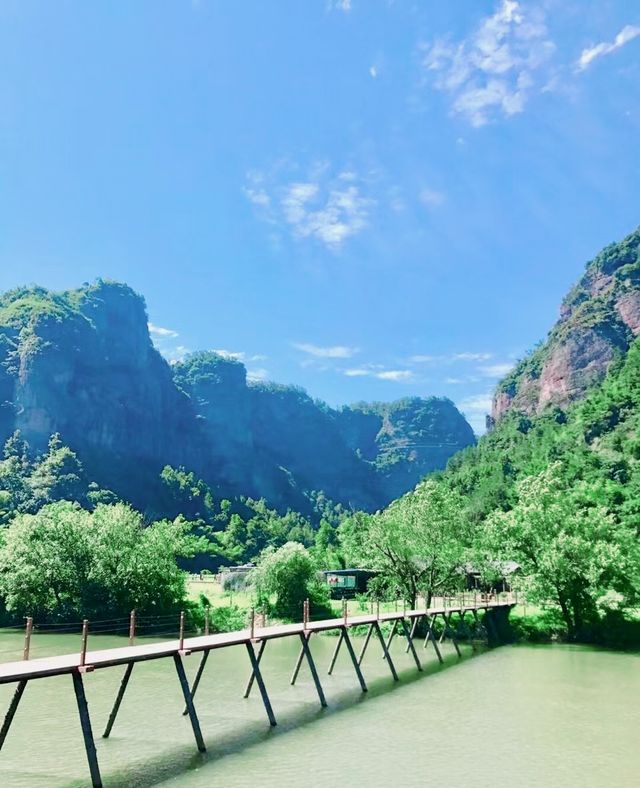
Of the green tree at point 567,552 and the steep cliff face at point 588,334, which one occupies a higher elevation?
the steep cliff face at point 588,334

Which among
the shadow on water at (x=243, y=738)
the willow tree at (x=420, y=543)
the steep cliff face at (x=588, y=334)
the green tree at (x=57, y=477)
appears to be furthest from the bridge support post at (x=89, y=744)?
the steep cliff face at (x=588, y=334)

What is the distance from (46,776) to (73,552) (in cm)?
3905

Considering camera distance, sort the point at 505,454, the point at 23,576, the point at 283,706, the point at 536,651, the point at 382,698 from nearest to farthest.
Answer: the point at 283,706, the point at 382,698, the point at 536,651, the point at 23,576, the point at 505,454

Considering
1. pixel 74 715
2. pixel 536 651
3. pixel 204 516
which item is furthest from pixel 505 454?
pixel 74 715

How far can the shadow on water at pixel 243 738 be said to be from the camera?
16.3 meters

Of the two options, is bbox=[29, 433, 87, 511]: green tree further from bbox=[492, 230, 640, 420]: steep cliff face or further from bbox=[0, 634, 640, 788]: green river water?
bbox=[0, 634, 640, 788]: green river water

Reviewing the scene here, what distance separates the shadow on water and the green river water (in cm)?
6

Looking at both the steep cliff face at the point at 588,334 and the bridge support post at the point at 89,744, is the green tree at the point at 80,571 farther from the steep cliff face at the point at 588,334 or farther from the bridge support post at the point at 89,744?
the steep cliff face at the point at 588,334

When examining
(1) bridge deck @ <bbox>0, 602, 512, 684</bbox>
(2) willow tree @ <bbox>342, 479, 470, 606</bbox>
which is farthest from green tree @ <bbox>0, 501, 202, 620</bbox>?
(1) bridge deck @ <bbox>0, 602, 512, 684</bbox>

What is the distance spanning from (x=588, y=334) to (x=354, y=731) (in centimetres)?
15279

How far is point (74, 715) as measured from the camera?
23.5m

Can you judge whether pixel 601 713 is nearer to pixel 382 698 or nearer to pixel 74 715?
pixel 382 698

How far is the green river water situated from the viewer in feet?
54.7

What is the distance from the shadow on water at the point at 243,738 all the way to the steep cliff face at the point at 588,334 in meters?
132
